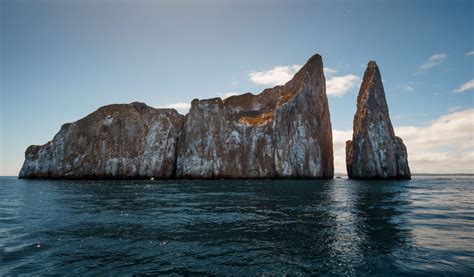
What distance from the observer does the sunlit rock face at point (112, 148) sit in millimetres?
98500

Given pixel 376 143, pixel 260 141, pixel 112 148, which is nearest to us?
pixel 376 143

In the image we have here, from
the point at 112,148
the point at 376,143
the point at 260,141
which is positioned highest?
the point at 260,141

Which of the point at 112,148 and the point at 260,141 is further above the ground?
the point at 260,141

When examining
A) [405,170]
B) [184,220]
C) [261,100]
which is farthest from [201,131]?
[184,220]

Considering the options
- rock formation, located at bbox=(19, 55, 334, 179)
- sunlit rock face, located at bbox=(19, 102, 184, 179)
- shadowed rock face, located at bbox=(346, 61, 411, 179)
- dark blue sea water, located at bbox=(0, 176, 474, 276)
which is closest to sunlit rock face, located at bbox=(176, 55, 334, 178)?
rock formation, located at bbox=(19, 55, 334, 179)

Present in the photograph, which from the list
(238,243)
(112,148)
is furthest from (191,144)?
(238,243)

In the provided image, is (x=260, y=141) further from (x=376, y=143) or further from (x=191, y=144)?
(x=376, y=143)

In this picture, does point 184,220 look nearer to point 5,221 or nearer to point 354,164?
point 5,221

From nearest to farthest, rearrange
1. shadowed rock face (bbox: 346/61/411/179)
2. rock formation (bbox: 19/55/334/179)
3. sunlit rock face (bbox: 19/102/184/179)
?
shadowed rock face (bbox: 346/61/411/179) < rock formation (bbox: 19/55/334/179) < sunlit rock face (bbox: 19/102/184/179)

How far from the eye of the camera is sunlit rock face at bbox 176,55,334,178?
9706cm

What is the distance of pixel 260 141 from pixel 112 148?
54422 millimetres

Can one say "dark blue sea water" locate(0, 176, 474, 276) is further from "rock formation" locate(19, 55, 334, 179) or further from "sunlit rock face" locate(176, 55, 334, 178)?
"rock formation" locate(19, 55, 334, 179)

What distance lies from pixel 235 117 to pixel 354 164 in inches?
1925

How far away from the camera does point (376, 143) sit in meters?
95.1
